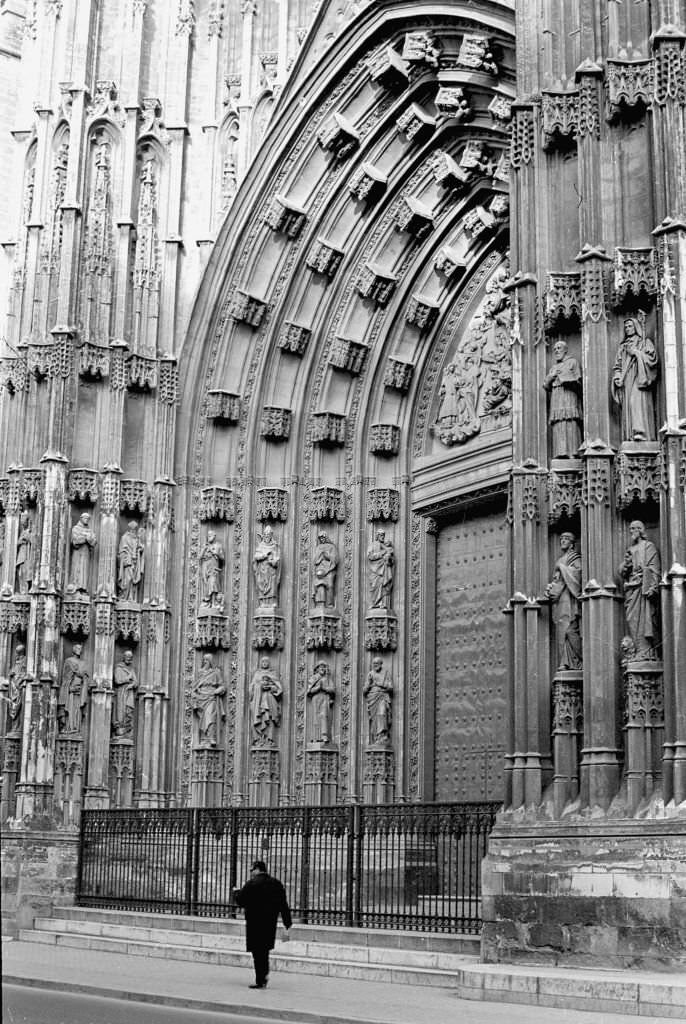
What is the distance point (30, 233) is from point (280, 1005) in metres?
14.9

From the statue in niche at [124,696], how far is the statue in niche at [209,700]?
3.11 feet

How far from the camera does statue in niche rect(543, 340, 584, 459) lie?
14602 mm

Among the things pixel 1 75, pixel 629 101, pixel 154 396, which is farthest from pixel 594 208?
pixel 1 75

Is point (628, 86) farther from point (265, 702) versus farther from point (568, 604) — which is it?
point (265, 702)

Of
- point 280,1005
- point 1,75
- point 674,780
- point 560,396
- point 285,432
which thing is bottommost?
point 280,1005

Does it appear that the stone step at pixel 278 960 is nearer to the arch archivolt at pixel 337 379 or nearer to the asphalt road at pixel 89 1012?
the asphalt road at pixel 89 1012

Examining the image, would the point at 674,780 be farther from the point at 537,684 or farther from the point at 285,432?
the point at 285,432

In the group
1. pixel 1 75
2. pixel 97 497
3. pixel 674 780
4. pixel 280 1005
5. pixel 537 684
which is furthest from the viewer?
pixel 1 75

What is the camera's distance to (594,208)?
14703 millimetres

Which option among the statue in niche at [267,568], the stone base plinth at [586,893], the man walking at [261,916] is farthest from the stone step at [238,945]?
the statue in niche at [267,568]

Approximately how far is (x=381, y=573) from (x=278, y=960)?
7460 millimetres

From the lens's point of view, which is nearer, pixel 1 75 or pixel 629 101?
pixel 629 101

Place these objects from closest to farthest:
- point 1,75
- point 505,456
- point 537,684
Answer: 1. point 537,684
2. point 505,456
3. point 1,75

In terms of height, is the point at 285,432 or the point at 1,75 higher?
the point at 1,75
